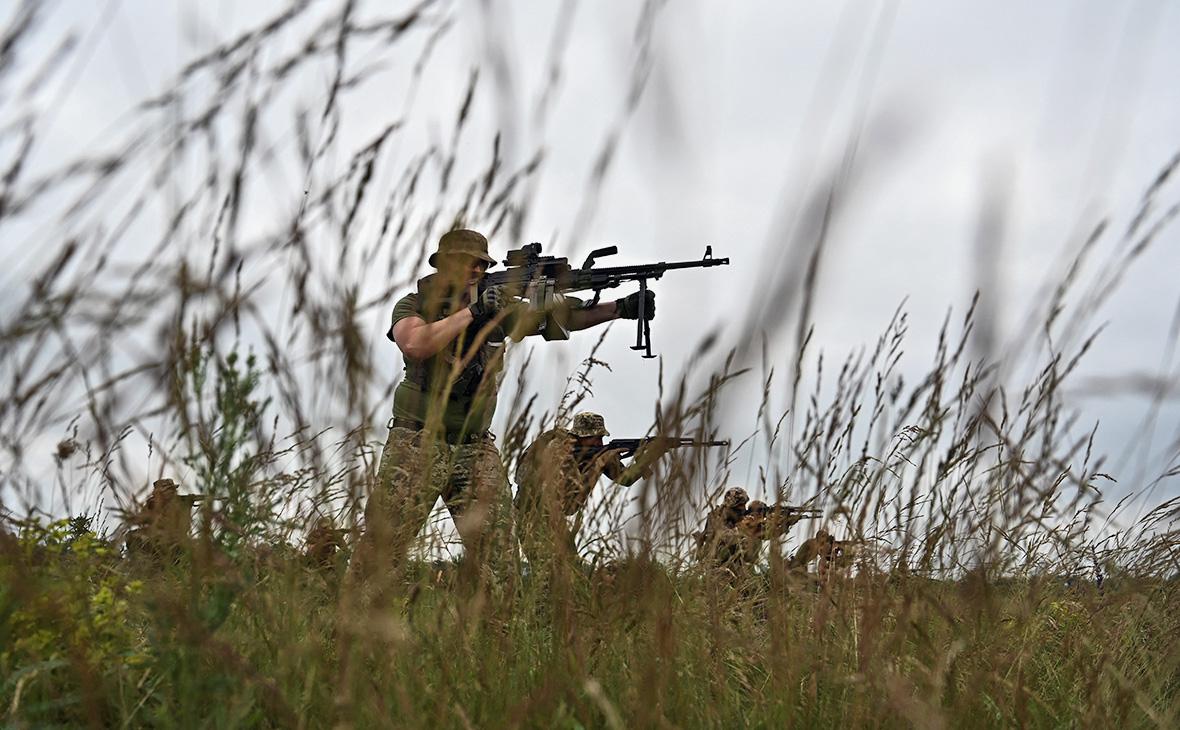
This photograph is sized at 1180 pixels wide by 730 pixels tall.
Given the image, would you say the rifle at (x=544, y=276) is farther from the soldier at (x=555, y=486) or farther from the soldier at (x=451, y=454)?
the soldier at (x=555, y=486)

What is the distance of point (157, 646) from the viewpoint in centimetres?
138

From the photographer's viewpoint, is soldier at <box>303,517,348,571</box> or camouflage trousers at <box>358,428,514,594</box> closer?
camouflage trousers at <box>358,428,514,594</box>

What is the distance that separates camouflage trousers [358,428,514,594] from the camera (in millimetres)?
1410

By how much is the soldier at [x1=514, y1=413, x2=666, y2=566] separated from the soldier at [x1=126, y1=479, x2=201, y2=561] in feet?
1.78

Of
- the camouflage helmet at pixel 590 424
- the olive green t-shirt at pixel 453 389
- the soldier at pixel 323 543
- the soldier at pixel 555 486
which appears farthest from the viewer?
the camouflage helmet at pixel 590 424

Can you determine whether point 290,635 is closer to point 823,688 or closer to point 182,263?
point 182,263

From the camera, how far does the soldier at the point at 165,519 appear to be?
1.36 meters

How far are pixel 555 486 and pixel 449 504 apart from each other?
0.83 feet

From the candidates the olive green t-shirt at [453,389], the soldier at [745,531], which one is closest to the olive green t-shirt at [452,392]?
the olive green t-shirt at [453,389]

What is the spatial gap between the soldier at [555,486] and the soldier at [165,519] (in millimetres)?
541

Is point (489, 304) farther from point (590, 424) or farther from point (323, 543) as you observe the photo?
point (590, 424)

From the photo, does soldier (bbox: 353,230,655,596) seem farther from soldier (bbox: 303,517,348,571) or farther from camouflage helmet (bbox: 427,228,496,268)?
soldier (bbox: 303,517,348,571)

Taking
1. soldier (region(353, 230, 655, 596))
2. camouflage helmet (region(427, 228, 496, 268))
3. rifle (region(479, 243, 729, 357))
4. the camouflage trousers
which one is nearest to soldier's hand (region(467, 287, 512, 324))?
soldier (region(353, 230, 655, 596))

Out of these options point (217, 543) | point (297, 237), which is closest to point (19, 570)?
point (217, 543)
